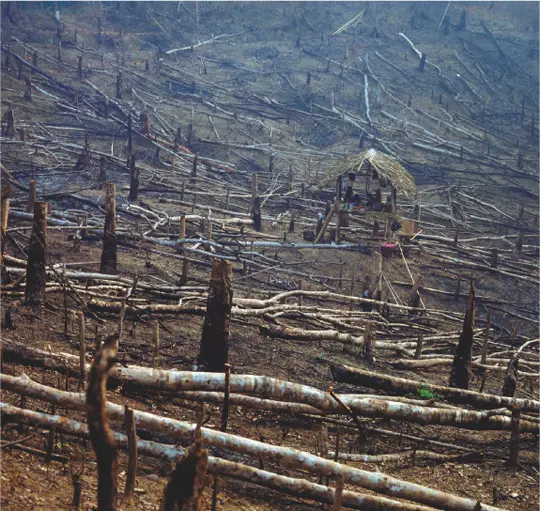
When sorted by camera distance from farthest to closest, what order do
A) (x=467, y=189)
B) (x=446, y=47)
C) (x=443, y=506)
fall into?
(x=446, y=47)
(x=467, y=189)
(x=443, y=506)

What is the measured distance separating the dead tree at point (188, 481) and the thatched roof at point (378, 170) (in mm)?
18125

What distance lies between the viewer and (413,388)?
31.9ft

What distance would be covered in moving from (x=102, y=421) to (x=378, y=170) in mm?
18813

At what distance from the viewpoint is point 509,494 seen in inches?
328

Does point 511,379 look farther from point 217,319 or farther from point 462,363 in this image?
point 217,319

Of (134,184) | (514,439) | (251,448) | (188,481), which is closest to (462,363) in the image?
(514,439)

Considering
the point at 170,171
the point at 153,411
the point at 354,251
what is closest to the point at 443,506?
the point at 153,411

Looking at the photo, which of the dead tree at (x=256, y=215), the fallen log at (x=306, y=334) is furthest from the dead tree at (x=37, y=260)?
the dead tree at (x=256, y=215)

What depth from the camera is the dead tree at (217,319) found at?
30.5 feet

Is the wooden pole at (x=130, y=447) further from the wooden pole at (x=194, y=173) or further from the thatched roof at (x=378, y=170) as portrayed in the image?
the wooden pole at (x=194, y=173)

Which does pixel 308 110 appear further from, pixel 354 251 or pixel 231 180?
pixel 354 251

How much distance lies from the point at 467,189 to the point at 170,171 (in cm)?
1425

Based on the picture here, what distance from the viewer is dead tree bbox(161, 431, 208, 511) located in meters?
4.16

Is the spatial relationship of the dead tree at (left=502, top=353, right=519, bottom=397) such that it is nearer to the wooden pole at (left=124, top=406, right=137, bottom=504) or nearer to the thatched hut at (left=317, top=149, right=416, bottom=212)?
the wooden pole at (left=124, top=406, right=137, bottom=504)
